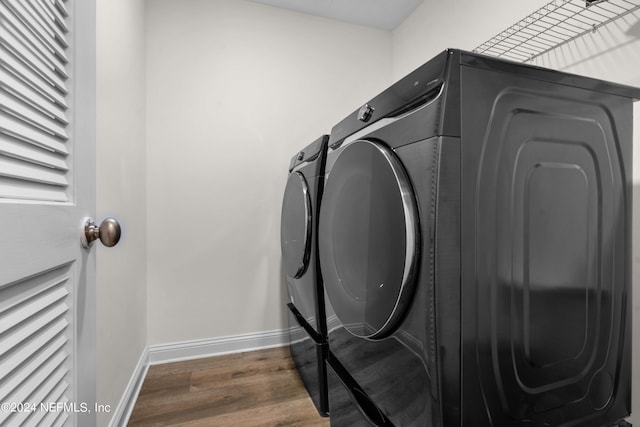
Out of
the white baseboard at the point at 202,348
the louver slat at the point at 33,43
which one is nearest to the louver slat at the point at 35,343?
the louver slat at the point at 33,43

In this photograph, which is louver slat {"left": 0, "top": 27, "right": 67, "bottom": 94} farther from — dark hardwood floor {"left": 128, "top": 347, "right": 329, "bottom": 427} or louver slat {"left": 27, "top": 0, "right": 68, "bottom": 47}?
dark hardwood floor {"left": 128, "top": 347, "right": 329, "bottom": 427}

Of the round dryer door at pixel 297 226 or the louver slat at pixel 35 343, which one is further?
the round dryer door at pixel 297 226

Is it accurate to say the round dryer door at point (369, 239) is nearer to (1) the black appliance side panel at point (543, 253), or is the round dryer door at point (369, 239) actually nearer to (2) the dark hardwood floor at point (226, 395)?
(1) the black appliance side panel at point (543, 253)

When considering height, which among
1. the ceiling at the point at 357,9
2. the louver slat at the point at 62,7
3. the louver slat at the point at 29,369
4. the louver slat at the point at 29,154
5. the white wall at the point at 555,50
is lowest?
the louver slat at the point at 29,369

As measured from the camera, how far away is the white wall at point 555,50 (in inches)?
42.7

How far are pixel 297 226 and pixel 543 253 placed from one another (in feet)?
3.58

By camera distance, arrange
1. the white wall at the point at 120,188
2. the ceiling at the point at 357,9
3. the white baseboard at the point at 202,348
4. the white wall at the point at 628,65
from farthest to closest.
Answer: the ceiling at the point at 357,9
the white baseboard at the point at 202,348
the white wall at the point at 120,188
the white wall at the point at 628,65

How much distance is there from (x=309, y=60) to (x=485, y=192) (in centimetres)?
202

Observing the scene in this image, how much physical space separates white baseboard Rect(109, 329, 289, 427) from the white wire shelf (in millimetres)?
2183

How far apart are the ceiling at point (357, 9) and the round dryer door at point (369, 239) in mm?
1704

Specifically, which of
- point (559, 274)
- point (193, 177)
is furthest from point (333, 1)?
point (559, 274)

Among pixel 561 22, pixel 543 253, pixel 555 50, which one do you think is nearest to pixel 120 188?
pixel 543 253

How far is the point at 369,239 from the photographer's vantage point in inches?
35.6

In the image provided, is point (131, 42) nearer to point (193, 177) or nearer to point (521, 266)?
point (193, 177)
